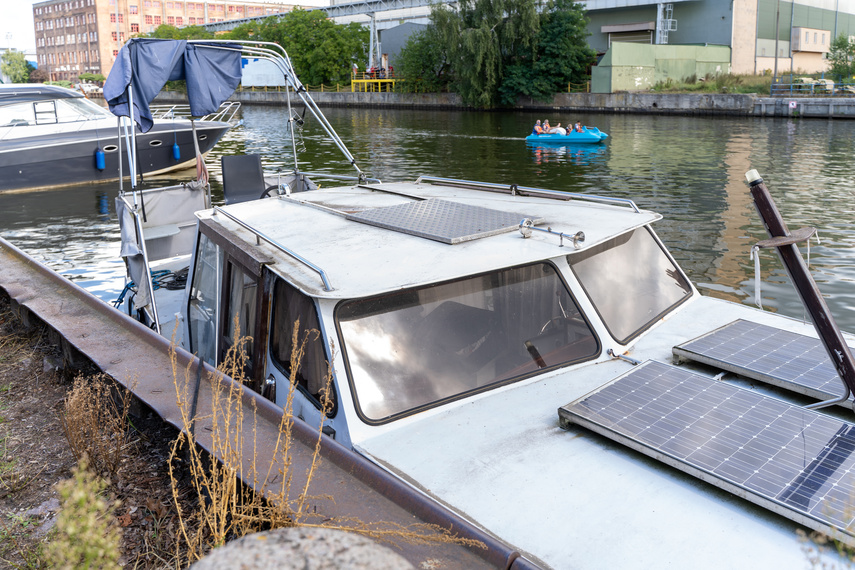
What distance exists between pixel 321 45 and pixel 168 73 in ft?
261

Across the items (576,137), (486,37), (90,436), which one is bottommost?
(90,436)

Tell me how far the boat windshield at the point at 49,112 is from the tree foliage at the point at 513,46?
3737cm

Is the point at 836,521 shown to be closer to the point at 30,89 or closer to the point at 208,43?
the point at 208,43

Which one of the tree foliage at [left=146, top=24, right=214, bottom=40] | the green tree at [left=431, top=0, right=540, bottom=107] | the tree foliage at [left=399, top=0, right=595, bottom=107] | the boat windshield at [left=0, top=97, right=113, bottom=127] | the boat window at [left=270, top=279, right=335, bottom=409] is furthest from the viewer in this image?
the tree foliage at [left=146, top=24, right=214, bottom=40]

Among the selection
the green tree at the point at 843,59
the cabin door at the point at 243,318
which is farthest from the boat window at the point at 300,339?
the green tree at the point at 843,59

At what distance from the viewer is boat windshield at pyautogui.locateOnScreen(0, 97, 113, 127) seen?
2455cm

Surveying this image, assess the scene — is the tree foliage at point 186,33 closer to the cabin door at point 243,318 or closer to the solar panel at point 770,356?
the cabin door at point 243,318

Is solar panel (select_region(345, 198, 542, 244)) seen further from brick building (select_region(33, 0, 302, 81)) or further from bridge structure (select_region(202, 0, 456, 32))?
brick building (select_region(33, 0, 302, 81))

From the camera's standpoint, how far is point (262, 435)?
3957 mm

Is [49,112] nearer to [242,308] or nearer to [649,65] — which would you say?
[242,308]

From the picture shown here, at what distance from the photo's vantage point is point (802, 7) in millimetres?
65500

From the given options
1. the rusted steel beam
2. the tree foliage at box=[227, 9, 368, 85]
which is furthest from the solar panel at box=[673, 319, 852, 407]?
the tree foliage at box=[227, 9, 368, 85]

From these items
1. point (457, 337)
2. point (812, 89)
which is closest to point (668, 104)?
point (812, 89)

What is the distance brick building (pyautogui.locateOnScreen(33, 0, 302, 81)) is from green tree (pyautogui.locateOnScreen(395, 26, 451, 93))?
2632 inches
